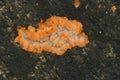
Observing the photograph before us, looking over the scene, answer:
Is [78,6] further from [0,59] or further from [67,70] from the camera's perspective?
[0,59]

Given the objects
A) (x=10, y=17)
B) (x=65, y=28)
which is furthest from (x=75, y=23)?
(x=10, y=17)

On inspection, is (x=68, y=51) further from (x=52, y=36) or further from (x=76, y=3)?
(x=76, y=3)

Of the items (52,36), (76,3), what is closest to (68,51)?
(52,36)

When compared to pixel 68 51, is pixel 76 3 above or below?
above

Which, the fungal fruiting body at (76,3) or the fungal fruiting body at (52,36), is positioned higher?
the fungal fruiting body at (76,3)
